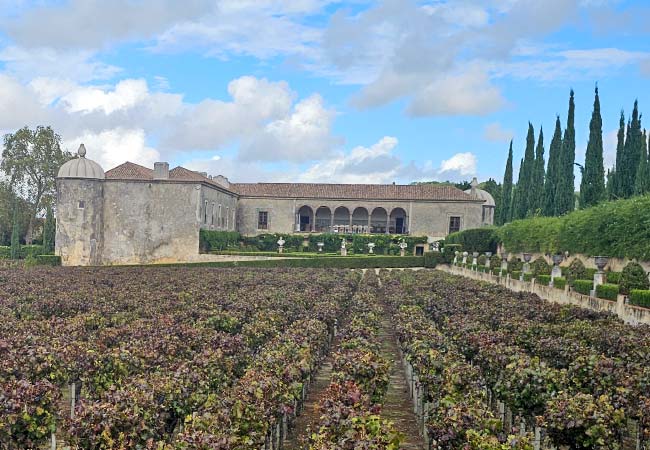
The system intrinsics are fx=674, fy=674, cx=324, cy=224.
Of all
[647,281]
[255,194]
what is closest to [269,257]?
[255,194]

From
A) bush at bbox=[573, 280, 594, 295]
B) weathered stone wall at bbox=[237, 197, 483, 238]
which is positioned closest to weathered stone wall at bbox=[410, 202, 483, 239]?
weathered stone wall at bbox=[237, 197, 483, 238]

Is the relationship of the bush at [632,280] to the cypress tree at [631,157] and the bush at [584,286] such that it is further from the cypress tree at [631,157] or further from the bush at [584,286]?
the cypress tree at [631,157]

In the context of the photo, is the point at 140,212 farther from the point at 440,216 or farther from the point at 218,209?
the point at 440,216

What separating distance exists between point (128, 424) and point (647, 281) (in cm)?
1567

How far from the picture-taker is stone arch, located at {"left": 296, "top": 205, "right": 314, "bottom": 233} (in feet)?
204

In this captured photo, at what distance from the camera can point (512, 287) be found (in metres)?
29.4

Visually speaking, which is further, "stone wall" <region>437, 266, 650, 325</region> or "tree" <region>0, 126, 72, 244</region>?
"tree" <region>0, 126, 72, 244</region>

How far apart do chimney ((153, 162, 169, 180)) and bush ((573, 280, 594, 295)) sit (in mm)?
34096

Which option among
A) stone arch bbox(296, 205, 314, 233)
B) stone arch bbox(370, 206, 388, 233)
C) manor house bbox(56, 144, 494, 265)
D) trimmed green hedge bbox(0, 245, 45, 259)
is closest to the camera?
manor house bbox(56, 144, 494, 265)

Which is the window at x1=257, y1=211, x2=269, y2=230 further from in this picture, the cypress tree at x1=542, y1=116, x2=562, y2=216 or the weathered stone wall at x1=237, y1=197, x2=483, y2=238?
the cypress tree at x1=542, y1=116, x2=562, y2=216

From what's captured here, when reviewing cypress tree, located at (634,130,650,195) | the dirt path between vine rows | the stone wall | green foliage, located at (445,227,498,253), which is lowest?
the dirt path between vine rows

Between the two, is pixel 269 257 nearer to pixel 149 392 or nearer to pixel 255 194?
pixel 255 194

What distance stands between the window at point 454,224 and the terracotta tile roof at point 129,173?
82.9 ft

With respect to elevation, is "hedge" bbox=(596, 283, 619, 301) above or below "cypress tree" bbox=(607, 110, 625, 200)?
below
